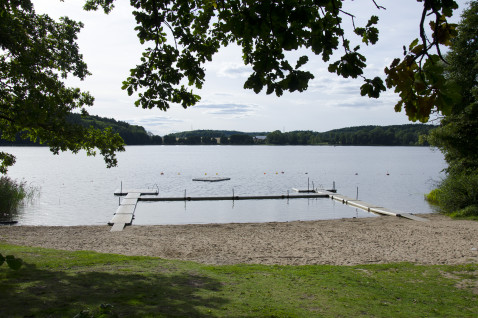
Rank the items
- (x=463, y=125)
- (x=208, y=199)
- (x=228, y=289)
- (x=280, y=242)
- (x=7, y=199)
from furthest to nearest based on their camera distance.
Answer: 1. (x=208, y=199)
2. (x=7, y=199)
3. (x=463, y=125)
4. (x=280, y=242)
5. (x=228, y=289)

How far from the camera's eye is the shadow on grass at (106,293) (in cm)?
469

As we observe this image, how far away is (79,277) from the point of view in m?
6.52

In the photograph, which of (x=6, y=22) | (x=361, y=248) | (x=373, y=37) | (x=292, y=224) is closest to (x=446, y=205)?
(x=292, y=224)

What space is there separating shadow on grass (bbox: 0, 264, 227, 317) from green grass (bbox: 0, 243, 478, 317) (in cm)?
1

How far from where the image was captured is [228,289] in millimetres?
6297

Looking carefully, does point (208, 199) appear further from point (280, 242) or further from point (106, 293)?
point (106, 293)

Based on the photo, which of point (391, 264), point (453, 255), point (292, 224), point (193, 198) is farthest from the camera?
point (193, 198)

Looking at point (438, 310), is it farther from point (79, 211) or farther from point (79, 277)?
point (79, 211)

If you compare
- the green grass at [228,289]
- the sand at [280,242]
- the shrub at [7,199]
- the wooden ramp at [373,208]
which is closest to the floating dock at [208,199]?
the wooden ramp at [373,208]

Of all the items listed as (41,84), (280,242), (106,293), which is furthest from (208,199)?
(106,293)

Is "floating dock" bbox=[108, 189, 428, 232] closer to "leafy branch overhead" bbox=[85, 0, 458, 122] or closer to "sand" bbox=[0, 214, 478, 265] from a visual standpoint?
"sand" bbox=[0, 214, 478, 265]

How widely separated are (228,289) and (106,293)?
194cm

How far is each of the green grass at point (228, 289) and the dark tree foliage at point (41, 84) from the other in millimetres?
3296

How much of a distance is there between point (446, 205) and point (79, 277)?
69.1 feet
